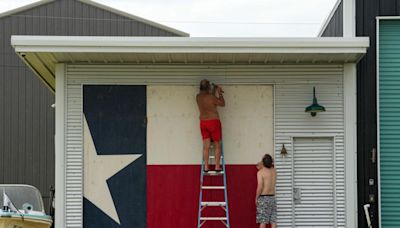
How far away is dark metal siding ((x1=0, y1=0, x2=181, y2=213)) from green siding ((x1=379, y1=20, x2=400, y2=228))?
10.7 meters

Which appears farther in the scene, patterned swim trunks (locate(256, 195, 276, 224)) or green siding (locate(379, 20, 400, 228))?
green siding (locate(379, 20, 400, 228))

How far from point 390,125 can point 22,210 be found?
6673 mm

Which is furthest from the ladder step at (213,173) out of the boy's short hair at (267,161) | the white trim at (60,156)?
the white trim at (60,156)

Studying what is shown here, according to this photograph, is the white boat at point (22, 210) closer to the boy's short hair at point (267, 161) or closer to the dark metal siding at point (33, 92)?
the boy's short hair at point (267, 161)

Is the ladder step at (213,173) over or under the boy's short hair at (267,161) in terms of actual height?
under

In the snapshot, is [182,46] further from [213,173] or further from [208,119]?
[213,173]

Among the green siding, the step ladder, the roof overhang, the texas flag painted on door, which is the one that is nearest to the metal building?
the green siding

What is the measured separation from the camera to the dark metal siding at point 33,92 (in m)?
19.8

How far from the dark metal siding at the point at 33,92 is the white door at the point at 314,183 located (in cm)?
1080

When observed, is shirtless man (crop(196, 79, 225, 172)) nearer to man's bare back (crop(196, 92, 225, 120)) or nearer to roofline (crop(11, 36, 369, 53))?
man's bare back (crop(196, 92, 225, 120))

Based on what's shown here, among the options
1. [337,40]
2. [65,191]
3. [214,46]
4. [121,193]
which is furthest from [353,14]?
[65,191]

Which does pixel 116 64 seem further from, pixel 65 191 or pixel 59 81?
pixel 65 191

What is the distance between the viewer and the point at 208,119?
10594 mm

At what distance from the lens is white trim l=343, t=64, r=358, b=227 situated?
1085 cm
